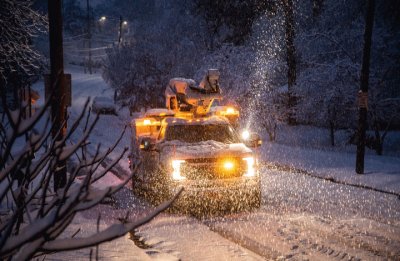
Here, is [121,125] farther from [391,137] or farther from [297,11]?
[391,137]

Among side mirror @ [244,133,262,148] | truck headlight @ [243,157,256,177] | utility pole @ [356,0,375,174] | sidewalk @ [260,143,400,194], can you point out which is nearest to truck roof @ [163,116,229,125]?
side mirror @ [244,133,262,148]

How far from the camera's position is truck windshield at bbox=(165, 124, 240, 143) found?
9.91 m

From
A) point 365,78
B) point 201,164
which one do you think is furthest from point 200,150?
point 365,78

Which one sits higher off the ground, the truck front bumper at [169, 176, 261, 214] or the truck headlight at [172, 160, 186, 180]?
the truck headlight at [172, 160, 186, 180]

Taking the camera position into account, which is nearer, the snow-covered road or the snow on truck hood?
the snow-covered road

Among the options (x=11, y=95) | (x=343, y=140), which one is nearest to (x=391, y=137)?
(x=343, y=140)

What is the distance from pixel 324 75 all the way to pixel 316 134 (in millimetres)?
8998

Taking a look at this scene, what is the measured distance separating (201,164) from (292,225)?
85.4 inches

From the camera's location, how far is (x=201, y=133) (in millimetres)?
10047

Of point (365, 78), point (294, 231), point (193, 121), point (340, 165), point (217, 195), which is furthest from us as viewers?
point (340, 165)

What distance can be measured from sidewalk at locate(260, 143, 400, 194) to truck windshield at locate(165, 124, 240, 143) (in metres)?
4.32

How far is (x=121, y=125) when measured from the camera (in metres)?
34.2

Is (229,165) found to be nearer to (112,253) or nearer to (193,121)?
(193,121)

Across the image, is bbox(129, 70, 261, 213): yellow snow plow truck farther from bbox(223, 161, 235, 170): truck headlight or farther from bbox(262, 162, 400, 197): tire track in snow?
bbox(262, 162, 400, 197): tire track in snow
